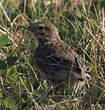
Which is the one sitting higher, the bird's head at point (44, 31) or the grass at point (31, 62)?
the bird's head at point (44, 31)

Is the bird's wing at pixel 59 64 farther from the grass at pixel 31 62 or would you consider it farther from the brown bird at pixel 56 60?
the grass at pixel 31 62

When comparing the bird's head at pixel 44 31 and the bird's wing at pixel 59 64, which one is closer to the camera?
the bird's wing at pixel 59 64

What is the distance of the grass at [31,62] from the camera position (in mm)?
6797

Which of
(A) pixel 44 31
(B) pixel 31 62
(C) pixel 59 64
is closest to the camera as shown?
(C) pixel 59 64

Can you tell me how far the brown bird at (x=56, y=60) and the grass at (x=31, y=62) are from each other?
0.47ft

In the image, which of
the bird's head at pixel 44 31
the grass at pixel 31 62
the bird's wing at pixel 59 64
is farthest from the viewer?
the bird's head at pixel 44 31

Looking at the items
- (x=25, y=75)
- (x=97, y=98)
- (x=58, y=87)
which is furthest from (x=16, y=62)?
(x=97, y=98)

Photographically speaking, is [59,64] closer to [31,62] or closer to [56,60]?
[56,60]

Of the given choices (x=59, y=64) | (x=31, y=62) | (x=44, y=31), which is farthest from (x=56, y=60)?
(x=44, y=31)

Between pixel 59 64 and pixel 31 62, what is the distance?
2.66ft

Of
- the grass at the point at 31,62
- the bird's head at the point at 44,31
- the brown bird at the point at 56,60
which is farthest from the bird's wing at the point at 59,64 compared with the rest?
the bird's head at the point at 44,31

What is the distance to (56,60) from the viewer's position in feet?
23.5

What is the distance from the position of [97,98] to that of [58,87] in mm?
607

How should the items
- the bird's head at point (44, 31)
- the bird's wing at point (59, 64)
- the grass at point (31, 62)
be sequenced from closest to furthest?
the grass at point (31, 62) → the bird's wing at point (59, 64) → the bird's head at point (44, 31)
